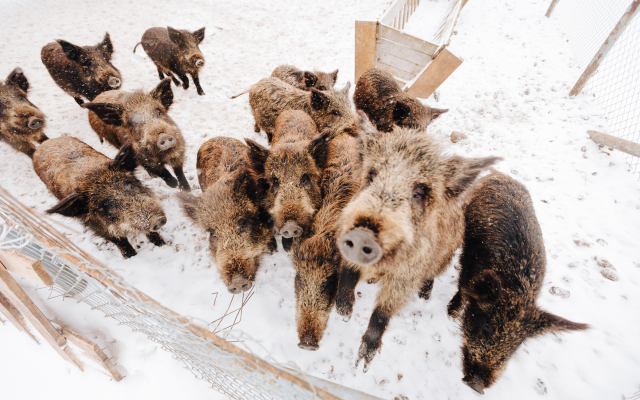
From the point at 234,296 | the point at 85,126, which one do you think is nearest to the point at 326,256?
the point at 234,296

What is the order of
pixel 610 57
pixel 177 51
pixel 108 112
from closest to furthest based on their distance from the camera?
pixel 108 112 < pixel 177 51 < pixel 610 57

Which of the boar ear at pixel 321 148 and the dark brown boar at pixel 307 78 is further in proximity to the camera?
the dark brown boar at pixel 307 78

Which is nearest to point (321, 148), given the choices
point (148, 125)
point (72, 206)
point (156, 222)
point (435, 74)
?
point (156, 222)

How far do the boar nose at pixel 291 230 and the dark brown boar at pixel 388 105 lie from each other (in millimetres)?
2774

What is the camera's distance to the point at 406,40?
637 cm

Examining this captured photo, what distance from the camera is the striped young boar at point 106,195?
132 inches

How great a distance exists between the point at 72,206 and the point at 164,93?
2.52 metres

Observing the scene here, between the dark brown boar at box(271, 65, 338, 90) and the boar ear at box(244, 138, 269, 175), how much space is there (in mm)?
2993

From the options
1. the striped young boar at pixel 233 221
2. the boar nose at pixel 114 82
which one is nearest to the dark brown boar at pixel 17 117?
the boar nose at pixel 114 82

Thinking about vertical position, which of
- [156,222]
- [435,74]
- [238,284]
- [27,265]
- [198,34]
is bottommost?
[156,222]

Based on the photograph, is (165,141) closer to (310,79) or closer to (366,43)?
(310,79)

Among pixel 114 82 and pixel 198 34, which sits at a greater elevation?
pixel 198 34

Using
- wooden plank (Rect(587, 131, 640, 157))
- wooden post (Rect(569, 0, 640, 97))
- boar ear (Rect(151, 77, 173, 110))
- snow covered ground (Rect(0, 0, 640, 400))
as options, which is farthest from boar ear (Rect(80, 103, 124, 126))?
wooden post (Rect(569, 0, 640, 97))

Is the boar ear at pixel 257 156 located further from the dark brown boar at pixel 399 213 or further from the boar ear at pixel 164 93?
the boar ear at pixel 164 93
